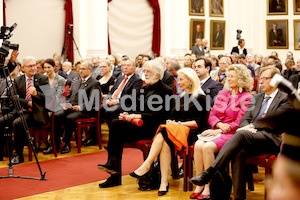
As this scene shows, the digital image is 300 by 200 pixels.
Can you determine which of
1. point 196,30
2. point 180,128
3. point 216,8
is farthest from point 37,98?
point 216,8

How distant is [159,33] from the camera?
1473 cm

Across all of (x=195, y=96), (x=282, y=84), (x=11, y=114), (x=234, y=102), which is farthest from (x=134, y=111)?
(x=282, y=84)

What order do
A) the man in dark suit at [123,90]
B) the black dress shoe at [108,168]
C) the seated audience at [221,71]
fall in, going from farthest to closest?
the seated audience at [221,71] → the man in dark suit at [123,90] → the black dress shoe at [108,168]

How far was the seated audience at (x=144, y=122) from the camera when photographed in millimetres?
5254

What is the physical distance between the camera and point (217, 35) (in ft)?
55.4

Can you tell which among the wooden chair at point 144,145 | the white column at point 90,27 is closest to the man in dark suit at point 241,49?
the white column at point 90,27

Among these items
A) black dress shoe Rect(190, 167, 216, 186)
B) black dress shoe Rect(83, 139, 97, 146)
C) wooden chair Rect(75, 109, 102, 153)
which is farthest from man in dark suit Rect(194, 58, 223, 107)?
black dress shoe Rect(83, 139, 97, 146)

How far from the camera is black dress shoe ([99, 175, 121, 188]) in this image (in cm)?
523

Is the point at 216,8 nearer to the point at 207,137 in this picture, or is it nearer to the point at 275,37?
the point at 275,37

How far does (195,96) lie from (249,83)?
2.13 ft

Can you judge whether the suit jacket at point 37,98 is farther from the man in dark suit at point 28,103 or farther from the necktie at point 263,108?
the necktie at point 263,108

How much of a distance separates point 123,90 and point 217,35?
10.9 meters

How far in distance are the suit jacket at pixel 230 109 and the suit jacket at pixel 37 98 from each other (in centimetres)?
295

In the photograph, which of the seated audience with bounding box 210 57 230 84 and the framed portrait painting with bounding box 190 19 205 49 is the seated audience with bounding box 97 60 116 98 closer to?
the seated audience with bounding box 210 57 230 84
